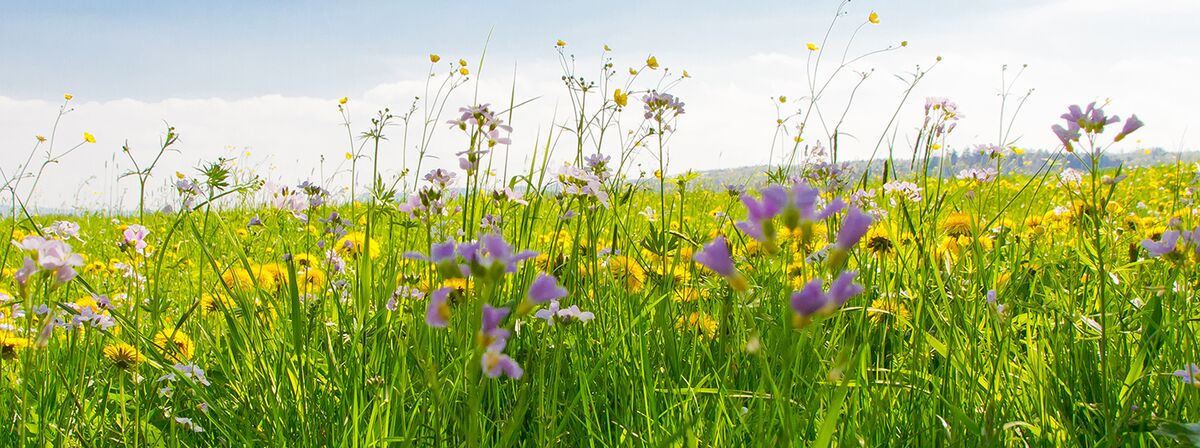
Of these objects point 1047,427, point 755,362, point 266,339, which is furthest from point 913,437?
point 266,339

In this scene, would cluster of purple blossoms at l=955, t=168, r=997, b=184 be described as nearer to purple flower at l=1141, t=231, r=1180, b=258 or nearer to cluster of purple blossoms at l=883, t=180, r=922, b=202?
cluster of purple blossoms at l=883, t=180, r=922, b=202

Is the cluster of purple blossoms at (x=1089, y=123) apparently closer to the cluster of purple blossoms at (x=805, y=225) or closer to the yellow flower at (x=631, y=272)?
the cluster of purple blossoms at (x=805, y=225)

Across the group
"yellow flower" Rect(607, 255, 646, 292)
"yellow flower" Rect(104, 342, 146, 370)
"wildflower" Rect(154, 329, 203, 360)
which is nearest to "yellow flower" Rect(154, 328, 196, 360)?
"wildflower" Rect(154, 329, 203, 360)

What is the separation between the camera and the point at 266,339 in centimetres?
147

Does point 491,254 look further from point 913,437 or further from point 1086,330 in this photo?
point 1086,330

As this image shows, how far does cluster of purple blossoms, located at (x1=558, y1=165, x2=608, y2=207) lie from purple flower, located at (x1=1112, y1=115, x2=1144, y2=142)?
0.81 meters

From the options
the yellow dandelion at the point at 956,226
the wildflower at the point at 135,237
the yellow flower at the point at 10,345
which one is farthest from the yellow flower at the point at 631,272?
the yellow flower at the point at 10,345

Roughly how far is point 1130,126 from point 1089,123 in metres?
0.06

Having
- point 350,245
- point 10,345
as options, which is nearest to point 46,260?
point 10,345

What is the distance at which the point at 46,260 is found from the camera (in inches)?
30.4

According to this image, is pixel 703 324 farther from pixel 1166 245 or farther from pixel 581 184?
pixel 1166 245

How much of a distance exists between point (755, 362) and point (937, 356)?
45 cm

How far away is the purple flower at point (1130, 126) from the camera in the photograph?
1.11 meters

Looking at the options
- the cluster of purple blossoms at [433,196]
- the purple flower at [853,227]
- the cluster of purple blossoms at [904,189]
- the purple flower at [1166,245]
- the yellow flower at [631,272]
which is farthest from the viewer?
the cluster of purple blossoms at [904,189]
